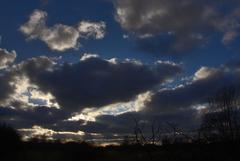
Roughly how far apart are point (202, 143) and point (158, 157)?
25550 millimetres

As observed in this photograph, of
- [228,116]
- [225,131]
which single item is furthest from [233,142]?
[228,116]

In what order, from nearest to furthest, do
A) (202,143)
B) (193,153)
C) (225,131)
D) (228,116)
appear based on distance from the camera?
1. (202,143)
2. (193,153)
3. (225,131)
4. (228,116)

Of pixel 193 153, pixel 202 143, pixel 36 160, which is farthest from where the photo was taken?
pixel 36 160

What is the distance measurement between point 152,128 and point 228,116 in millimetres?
37721

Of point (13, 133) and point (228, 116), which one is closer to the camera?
point (228, 116)

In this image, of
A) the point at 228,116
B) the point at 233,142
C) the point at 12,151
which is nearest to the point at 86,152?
the point at 12,151

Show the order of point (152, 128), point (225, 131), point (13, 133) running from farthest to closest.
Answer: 1. point (13, 133)
2. point (225, 131)
3. point (152, 128)

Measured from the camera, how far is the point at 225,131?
206 feet

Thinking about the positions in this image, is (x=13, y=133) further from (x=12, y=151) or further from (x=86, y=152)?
(x=86, y=152)

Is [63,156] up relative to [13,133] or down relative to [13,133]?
down

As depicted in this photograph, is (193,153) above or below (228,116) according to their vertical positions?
below

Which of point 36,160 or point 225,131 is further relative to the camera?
point 36,160

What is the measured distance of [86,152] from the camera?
3723 inches

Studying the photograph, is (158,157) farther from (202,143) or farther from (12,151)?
(12,151)
